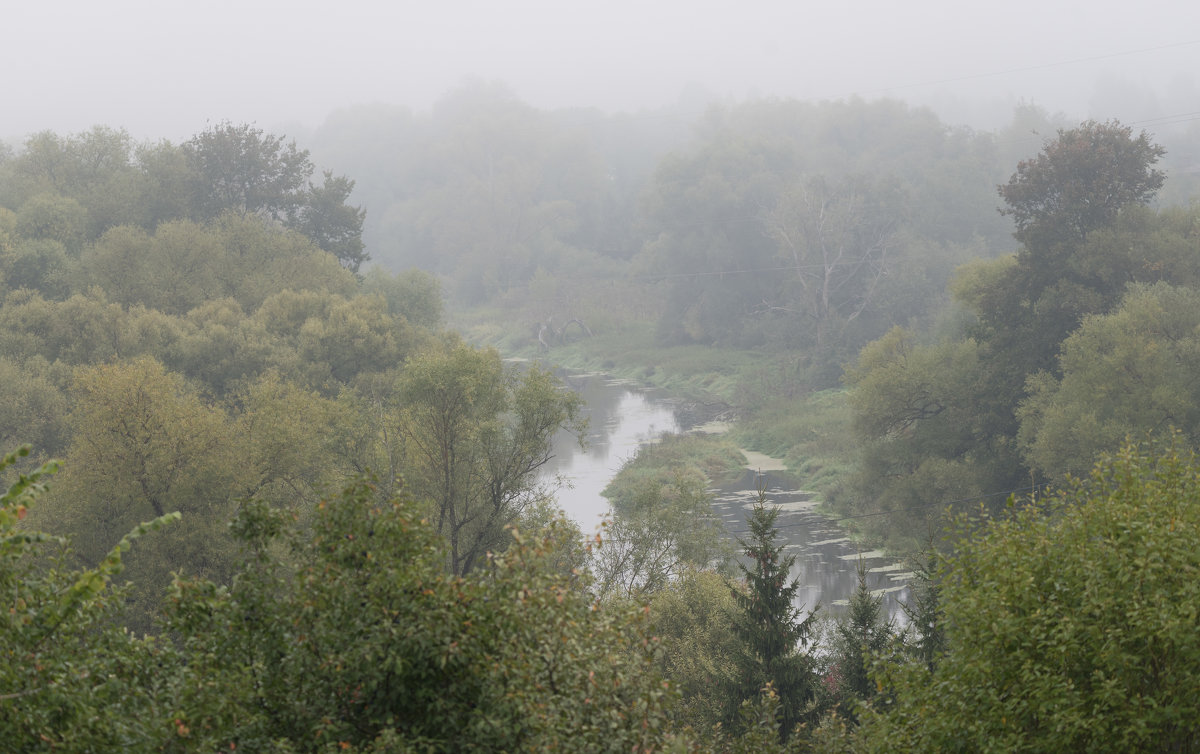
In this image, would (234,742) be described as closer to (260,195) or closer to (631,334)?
(260,195)

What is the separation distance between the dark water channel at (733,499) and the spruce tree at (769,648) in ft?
22.9

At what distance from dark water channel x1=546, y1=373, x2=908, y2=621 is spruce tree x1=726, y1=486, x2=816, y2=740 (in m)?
6.99

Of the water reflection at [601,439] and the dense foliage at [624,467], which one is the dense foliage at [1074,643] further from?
the water reflection at [601,439]

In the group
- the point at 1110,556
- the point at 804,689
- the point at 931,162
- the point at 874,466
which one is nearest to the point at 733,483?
the point at 874,466

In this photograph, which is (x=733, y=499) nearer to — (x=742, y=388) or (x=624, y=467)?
(x=624, y=467)

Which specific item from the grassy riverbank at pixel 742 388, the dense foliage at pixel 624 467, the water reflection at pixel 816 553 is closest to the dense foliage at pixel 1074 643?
the dense foliage at pixel 624 467

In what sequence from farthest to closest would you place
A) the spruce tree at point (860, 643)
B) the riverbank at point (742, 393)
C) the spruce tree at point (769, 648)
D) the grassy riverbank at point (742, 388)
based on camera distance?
the grassy riverbank at point (742, 388), the riverbank at point (742, 393), the spruce tree at point (860, 643), the spruce tree at point (769, 648)

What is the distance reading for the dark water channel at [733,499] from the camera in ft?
119

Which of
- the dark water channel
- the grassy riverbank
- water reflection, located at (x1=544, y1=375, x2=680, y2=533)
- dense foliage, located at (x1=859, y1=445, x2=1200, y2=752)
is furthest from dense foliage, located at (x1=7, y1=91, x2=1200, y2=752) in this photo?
water reflection, located at (x1=544, y1=375, x2=680, y2=533)

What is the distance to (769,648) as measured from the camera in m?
20.1

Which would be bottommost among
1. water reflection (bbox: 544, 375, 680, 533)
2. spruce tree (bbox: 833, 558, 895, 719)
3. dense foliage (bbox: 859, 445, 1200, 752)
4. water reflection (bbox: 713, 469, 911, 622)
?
water reflection (bbox: 713, 469, 911, 622)

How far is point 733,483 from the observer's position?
52.2 m

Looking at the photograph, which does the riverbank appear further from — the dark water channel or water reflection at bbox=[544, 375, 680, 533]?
water reflection at bbox=[544, 375, 680, 533]

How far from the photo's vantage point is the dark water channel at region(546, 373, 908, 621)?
119 feet
